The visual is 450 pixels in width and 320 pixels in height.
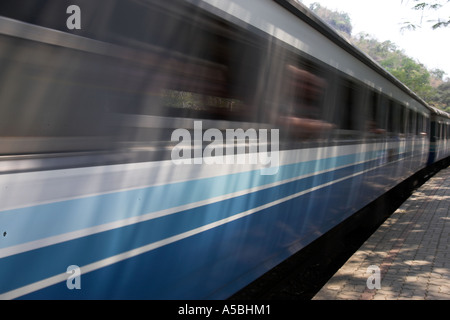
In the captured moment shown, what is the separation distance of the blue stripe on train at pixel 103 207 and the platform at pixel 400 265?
1636mm

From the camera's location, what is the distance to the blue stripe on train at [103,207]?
1.73 meters

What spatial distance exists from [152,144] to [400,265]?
142 inches

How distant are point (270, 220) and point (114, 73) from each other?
2052 millimetres

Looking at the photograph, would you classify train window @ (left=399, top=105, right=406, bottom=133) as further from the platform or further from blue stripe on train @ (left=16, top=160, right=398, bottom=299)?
blue stripe on train @ (left=16, top=160, right=398, bottom=299)

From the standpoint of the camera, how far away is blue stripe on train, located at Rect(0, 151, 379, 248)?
68.2 inches

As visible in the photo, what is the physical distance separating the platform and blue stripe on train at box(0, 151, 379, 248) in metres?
1.64

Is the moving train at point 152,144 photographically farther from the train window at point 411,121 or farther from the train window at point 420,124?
the train window at point 420,124

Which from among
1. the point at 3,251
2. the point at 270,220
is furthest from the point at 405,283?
the point at 3,251

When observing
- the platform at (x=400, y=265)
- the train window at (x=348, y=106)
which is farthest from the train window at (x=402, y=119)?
the train window at (x=348, y=106)

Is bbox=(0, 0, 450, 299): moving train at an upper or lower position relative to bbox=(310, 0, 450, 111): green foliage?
lower

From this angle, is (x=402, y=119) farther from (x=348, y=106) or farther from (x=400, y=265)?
(x=400, y=265)

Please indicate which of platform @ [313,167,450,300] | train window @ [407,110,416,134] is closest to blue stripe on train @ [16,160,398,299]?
platform @ [313,167,450,300]

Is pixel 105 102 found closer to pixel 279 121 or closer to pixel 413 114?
pixel 279 121
